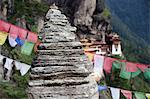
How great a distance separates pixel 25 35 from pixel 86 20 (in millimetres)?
20609

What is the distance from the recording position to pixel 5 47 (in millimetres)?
23578

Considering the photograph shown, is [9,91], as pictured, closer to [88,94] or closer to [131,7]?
[88,94]

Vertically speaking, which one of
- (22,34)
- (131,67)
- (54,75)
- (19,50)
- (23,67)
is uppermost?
(54,75)

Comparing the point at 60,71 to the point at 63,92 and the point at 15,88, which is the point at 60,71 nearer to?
the point at 63,92

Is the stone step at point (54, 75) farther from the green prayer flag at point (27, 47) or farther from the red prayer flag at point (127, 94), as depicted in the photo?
the red prayer flag at point (127, 94)

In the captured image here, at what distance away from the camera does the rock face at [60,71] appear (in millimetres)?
6680

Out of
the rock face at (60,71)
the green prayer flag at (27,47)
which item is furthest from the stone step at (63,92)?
the green prayer flag at (27,47)

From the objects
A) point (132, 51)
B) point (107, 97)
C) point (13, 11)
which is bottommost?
point (132, 51)

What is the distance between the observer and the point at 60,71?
6.75 metres

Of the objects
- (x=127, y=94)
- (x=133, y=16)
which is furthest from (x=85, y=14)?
(x=133, y=16)

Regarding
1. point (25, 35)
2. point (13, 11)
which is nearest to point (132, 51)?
point (13, 11)

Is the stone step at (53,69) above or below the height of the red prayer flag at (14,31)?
above

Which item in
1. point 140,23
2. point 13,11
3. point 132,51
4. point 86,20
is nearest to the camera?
point 13,11

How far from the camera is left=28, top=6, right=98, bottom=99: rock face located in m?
6.68
